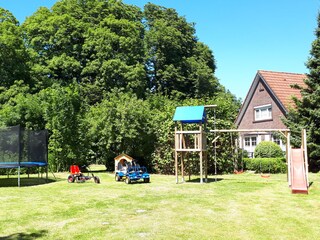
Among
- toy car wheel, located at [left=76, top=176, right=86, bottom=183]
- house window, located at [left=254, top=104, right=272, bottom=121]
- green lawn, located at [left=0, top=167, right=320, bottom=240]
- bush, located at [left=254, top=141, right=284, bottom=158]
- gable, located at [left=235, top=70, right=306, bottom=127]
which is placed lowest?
green lawn, located at [left=0, top=167, right=320, bottom=240]

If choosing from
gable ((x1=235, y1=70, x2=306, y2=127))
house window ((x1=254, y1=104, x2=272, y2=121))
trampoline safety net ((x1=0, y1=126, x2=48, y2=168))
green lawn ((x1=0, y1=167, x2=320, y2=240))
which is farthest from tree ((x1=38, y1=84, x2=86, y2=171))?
gable ((x1=235, y1=70, x2=306, y2=127))

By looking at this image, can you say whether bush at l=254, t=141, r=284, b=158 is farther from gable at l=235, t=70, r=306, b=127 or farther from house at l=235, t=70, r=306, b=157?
gable at l=235, t=70, r=306, b=127

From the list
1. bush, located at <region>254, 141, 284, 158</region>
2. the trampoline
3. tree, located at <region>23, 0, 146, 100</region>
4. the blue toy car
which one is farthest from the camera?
tree, located at <region>23, 0, 146, 100</region>

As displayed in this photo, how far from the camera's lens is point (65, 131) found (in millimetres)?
23125

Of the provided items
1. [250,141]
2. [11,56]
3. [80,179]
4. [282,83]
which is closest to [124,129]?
[80,179]

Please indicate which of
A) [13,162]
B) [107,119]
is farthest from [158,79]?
[13,162]

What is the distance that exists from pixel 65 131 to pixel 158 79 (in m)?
23.2

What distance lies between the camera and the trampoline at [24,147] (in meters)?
16.2

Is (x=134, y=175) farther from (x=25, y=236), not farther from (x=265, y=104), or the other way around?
(x=265, y=104)

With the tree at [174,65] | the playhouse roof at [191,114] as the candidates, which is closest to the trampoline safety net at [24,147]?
the playhouse roof at [191,114]

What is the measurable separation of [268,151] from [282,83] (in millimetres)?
7932

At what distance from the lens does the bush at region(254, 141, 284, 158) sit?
24.4m

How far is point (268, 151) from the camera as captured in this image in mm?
24516

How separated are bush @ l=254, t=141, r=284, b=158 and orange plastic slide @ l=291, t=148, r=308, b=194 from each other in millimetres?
9355
